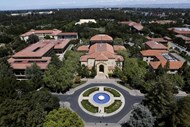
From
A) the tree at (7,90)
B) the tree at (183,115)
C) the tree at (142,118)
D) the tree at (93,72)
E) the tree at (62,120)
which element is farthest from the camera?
the tree at (93,72)

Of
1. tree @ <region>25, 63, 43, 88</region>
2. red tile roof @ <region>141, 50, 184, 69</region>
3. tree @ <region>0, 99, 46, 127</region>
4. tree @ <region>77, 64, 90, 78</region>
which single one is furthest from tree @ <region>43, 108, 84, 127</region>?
red tile roof @ <region>141, 50, 184, 69</region>

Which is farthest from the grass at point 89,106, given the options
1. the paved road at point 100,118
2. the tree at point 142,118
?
the tree at point 142,118

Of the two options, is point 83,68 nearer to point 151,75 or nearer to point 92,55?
point 92,55

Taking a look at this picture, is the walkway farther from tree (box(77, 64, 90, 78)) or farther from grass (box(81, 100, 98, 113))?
tree (box(77, 64, 90, 78))

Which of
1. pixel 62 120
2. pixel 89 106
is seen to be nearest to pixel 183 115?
pixel 62 120

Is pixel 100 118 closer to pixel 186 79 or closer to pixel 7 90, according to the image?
pixel 7 90

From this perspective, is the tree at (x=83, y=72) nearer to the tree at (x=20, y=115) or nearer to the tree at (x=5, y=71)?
the tree at (x=5, y=71)
